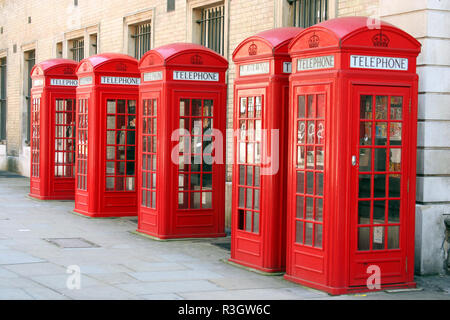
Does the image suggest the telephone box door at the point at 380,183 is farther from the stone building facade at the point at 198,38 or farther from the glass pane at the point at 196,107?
the glass pane at the point at 196,107

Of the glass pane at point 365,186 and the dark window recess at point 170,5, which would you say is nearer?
the glass pane at point 365,186

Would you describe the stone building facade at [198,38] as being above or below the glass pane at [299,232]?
above

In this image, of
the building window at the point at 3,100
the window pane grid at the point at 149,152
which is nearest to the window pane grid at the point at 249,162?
the window pane grid at the point at 149,152

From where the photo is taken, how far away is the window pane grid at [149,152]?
1164cm

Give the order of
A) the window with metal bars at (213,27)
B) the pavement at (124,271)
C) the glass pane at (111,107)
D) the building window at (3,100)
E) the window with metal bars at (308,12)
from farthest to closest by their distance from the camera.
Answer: the building window at (3,100), the window with metal bars at (213,27), the glass pane at (111,107), the window with metal bars at (308,12), the pavement at (124,271)

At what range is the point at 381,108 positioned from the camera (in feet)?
26.1

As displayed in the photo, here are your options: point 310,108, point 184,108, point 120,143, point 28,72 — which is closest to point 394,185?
point 310,108

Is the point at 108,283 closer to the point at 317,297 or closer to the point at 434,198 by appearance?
the point at 317,297

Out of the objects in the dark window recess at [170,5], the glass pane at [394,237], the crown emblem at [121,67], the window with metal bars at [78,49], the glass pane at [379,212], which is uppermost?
the dark window recess at [170,5]

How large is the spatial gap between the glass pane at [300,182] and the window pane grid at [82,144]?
6757 millimetres

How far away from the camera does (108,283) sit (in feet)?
26.3

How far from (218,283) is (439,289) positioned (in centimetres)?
252

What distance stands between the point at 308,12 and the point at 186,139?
294 cm

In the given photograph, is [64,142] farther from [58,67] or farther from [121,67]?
[121,67]
